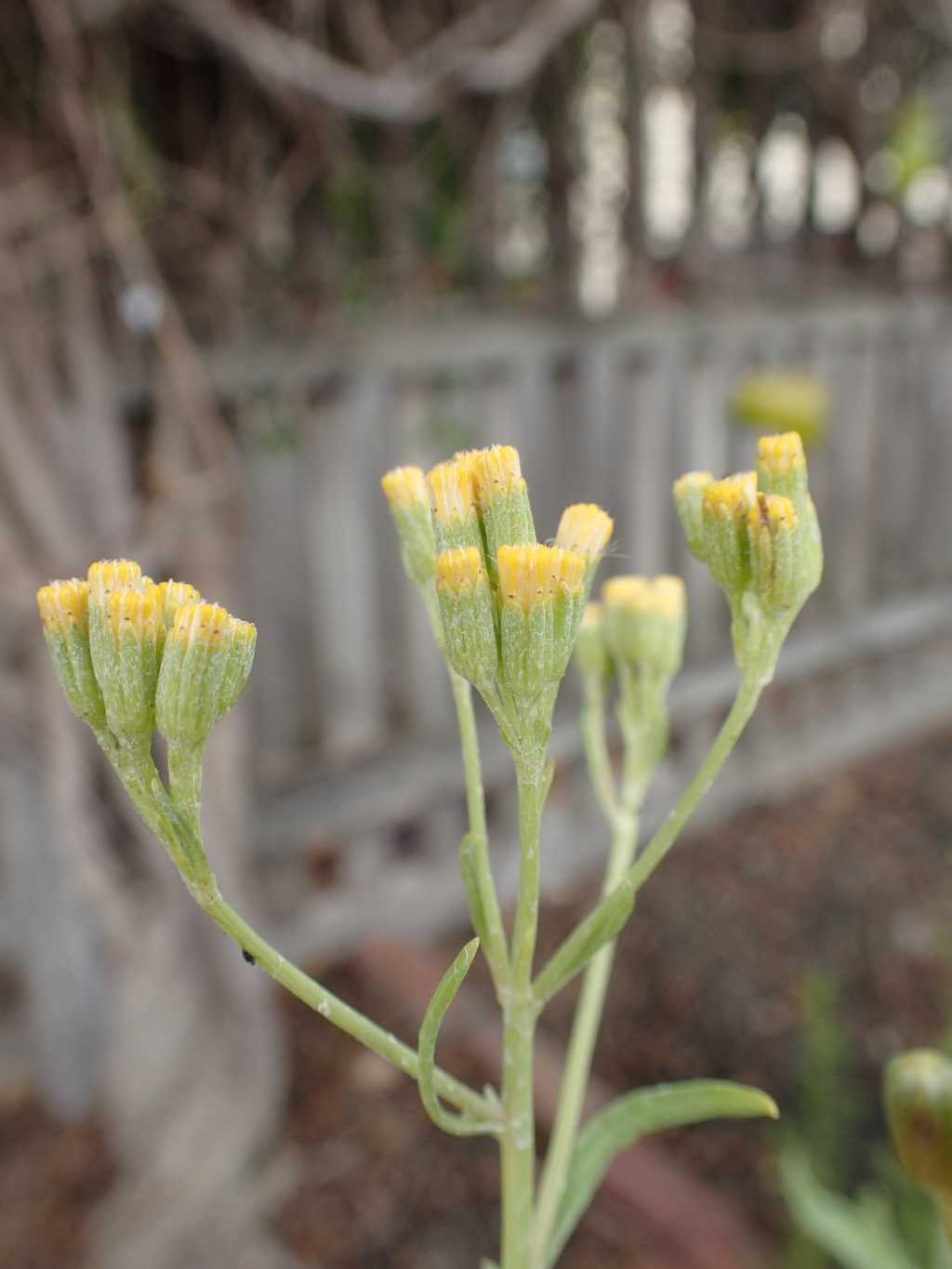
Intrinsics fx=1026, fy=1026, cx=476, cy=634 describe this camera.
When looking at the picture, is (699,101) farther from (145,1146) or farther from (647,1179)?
(145,1146)

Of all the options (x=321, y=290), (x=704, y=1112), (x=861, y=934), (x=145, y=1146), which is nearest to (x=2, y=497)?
(x=321, y=290)

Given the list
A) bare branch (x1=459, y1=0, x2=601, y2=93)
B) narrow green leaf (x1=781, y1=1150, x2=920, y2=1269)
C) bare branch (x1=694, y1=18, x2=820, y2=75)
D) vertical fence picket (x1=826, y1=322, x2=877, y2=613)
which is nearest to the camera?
narrow green leaf (x1=781, y1=1150, x2=920, y2=1269)

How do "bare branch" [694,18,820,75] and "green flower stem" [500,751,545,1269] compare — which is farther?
"bare branch" [694,18,820,75]

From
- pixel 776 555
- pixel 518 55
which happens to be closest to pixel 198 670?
pixel 776 555

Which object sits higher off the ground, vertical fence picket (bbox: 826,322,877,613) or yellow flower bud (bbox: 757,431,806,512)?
yellow flower bud (bbox: 757,431,806,512)

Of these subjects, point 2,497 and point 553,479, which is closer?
point 2,497

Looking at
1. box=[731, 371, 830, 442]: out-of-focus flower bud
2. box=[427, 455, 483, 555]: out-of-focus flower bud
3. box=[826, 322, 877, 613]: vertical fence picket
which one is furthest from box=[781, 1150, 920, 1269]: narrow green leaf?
box=[826, 322, 877, 613]: vertical fence picket

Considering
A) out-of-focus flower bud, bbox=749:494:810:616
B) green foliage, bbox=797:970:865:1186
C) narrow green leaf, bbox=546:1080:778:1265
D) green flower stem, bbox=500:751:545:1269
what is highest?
out-of-focus flower bud, bbox=749:494:810:616

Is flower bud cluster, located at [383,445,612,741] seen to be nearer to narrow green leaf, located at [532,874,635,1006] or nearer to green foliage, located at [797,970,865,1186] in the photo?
narrow green leaf, located at [532,874,635,1006]
